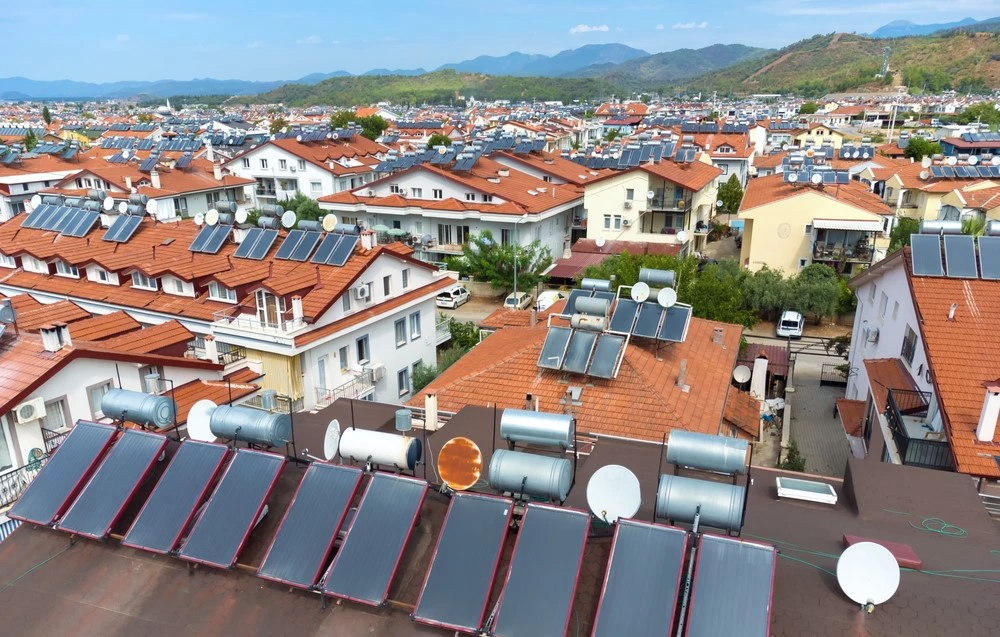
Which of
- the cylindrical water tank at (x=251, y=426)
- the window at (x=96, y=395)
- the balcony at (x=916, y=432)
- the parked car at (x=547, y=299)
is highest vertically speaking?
the cylindrical water tank at (x=251, y=426)

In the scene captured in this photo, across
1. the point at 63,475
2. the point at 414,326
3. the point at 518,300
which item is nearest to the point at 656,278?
the point at 414,326

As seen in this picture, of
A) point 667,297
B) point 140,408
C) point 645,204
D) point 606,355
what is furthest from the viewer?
point 645,204

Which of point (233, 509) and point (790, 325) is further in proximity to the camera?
point (790, 325)

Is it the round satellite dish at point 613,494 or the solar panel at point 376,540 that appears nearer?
the solar panel at point 376,540

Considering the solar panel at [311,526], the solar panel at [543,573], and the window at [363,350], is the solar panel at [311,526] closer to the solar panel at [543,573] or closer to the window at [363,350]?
the solar panel at [543,573]

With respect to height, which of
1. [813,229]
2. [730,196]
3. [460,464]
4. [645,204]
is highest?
[460,464]

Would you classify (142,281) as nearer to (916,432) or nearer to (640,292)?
(640,292)

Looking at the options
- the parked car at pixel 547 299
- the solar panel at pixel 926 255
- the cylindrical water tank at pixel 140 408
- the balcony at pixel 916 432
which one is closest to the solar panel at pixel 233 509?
the cylindrical water tank at pixel 140 408
